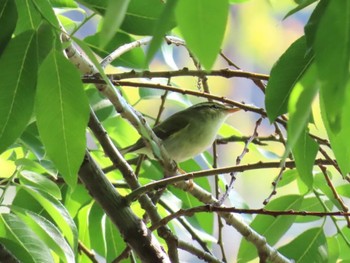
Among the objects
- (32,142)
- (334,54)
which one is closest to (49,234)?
(32,142)

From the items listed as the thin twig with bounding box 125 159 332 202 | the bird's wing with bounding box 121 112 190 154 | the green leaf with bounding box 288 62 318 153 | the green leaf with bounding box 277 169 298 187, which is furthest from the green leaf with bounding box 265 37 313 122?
the bird's wing with bounding box 121 112 190 154

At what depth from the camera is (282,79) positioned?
2.14 ft

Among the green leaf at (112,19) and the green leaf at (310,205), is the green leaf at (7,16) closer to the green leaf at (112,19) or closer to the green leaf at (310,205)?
the green leaf at (112,19)

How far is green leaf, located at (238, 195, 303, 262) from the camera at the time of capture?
1019mm

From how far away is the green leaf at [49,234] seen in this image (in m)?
0.80

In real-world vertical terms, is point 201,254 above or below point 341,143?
below

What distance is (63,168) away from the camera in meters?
0.61

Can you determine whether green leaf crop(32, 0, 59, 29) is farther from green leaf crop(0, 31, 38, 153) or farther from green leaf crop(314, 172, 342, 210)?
green leaf crop(314, 172, 342, 210)

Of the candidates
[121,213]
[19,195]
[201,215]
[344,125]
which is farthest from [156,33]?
[201,215]

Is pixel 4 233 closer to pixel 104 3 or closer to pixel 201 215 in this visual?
pixel 104 3

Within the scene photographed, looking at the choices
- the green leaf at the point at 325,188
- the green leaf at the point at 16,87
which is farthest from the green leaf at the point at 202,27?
the green leaf at the point at 325,188

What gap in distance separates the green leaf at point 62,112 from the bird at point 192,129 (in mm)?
1075

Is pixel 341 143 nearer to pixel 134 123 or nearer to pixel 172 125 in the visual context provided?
pixel 134 123

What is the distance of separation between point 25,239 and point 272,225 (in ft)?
1.31
